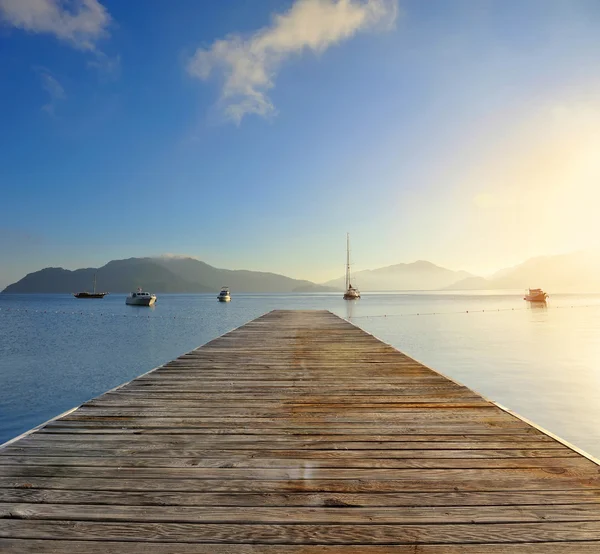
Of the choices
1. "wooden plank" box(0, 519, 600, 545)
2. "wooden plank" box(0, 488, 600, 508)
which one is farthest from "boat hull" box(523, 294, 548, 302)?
"wooden plank" box(0, 519, 600, 545)

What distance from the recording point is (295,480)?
263 centimetres

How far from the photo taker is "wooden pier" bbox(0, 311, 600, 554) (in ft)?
6.75

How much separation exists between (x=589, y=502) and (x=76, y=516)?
298cm

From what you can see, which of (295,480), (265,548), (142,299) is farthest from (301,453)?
(142,299)

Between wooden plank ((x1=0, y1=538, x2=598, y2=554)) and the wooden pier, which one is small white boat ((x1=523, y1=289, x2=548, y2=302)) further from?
wooden plank ((x1=0, y1=538, x2=598, y2=554))

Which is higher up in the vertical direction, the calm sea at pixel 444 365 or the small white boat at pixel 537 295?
the small white boat at pixel 537 295

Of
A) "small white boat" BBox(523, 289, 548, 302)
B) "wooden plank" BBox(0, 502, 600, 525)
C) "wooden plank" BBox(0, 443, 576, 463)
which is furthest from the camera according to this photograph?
"small white boat" BBox(523, 289, 548, 302)

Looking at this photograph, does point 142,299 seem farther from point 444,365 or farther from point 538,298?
point 538,298

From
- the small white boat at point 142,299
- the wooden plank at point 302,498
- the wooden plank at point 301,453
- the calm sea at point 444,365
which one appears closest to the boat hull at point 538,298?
the calm sea at point 444,365

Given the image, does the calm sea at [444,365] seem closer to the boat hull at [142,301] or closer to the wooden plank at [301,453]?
the wooden plank at [301,453]

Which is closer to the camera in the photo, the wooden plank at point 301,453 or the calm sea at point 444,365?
the wooden plank at point 301,453

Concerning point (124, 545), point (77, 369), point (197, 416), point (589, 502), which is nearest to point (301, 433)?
point (197, 416)


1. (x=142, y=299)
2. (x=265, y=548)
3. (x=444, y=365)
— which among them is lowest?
(x=444, y=365)

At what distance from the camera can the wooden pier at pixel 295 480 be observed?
206 cm
